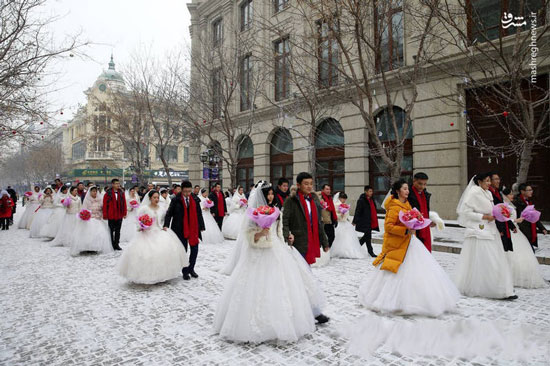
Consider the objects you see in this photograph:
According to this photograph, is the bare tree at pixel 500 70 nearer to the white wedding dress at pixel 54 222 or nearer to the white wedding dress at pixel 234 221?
the white wedding dress at pixel 234 221

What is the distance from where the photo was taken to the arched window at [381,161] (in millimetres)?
16531

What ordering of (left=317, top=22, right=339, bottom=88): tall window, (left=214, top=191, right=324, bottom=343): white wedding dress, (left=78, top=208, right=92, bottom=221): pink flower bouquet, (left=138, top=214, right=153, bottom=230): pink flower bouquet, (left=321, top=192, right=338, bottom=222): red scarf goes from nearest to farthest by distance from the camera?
(left=214, top=191, right=324, bottom=343): white wedding dress < (left=138, top=214, right=153, bottom=230): pink flower bouquet < (left=321, top=192, right=338, bottom=222): red scarf < (left=78, top=208, right=92, bottom=221): pink flower bouquet < (left=317, top=22, right=339, bottom=88): tall window

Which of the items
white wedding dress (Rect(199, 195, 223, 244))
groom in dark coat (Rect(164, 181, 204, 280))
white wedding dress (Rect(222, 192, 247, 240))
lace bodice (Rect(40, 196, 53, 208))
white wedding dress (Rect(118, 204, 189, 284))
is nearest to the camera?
white wedding dress (Rect(118, 204, 189, 284))

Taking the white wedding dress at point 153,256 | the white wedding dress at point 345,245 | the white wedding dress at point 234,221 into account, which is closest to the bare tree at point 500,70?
the white wedding dress at point 345,245

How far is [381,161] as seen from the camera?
17125 millimetres

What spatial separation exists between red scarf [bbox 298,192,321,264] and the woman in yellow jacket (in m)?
1.05

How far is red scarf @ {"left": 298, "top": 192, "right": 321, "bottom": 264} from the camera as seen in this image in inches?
195

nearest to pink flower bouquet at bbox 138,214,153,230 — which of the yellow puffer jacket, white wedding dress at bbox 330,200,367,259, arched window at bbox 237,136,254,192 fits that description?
the yellow puffer jacket

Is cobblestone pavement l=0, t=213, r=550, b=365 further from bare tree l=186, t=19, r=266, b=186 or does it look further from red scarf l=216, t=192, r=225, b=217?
bare tree l=186, t=19, r=266, b=186

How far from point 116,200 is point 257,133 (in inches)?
553

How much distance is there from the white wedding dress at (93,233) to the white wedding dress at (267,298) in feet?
→ 23.3

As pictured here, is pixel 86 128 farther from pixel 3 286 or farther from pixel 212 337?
pixel 212 337

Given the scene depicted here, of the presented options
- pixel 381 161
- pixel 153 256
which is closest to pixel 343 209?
pixel 153 256

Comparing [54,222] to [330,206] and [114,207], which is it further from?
[330,206]
